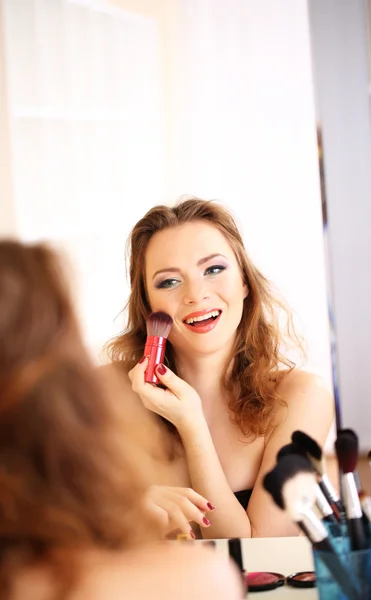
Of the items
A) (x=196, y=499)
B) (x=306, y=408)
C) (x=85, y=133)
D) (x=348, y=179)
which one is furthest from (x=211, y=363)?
(x=85, y=133)

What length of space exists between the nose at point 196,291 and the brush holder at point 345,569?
0.59 meters

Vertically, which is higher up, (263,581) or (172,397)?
(172,397)

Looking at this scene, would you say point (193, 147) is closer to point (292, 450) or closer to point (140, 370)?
point (140, 370)

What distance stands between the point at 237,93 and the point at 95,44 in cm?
39

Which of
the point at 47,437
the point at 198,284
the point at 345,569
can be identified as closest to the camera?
the point at 47,437

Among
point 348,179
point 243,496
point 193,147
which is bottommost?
point 243,496

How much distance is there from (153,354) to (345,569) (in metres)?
0.52

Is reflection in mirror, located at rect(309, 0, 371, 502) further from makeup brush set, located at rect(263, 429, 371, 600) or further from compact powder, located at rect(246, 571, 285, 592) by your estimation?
makeup brush set, located at rect(263, 429, 371, 600)

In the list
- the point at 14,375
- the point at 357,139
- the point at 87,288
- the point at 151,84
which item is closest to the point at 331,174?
the point at 357,139

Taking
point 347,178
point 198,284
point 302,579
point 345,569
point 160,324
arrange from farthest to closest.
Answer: point 347,178
point 198,284
point 160,324
point 302,579
point 345,569

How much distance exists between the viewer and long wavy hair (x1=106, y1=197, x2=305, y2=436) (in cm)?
108

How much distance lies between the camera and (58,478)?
417 mm

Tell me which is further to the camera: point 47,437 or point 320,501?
point 320,501

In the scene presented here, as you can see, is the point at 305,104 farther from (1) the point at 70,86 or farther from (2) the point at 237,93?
(1) the point at 70,86
